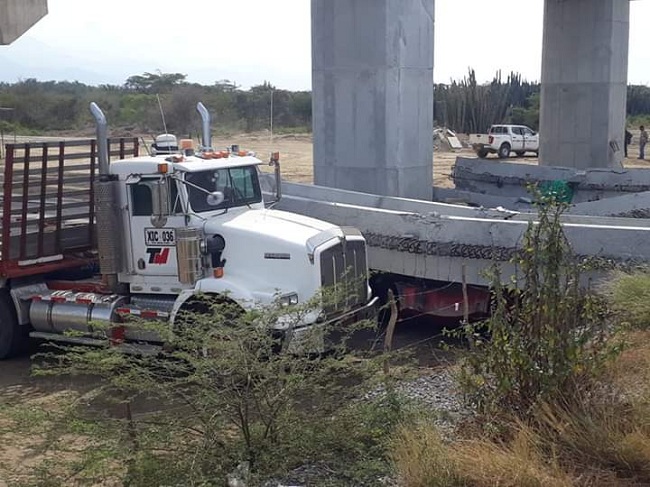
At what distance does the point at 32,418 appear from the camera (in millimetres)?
6113

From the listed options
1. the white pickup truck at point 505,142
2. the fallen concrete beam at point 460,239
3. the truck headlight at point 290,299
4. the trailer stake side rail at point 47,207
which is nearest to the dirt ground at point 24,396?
the fallen concrete beam at point 460,239

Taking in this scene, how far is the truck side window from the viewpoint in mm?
10461

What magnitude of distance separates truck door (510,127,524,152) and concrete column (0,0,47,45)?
2517 centimetres

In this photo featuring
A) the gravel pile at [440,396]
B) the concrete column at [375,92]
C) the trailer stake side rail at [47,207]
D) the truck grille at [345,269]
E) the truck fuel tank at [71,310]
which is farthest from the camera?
the concrete column at [375,92]

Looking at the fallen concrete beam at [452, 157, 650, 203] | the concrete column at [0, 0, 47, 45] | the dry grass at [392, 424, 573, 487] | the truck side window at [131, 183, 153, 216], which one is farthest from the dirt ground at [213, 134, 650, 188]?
the dry grass at [392, 424, 573, 487]

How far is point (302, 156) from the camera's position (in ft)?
145

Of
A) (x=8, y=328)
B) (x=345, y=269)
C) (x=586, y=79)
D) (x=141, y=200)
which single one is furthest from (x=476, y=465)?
(x=586, y=79)

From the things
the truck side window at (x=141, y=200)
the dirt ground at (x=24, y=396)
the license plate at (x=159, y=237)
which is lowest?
the dirt ground at (x=24, y=396)

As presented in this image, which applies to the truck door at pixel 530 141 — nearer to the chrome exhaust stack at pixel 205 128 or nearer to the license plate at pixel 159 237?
the chrome exhaust stack at pixel 205 128

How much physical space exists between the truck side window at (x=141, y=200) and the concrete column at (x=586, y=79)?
1882 centimetres

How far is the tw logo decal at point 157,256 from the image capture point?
411 inches

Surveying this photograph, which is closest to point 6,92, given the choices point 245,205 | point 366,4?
point 366,4

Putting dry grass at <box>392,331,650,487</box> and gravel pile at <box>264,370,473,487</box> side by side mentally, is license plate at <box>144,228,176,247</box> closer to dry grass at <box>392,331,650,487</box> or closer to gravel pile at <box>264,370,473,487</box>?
gravel pile at <box>264,370,473,487</box>

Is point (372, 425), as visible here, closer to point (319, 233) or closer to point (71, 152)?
point (319, 233)
